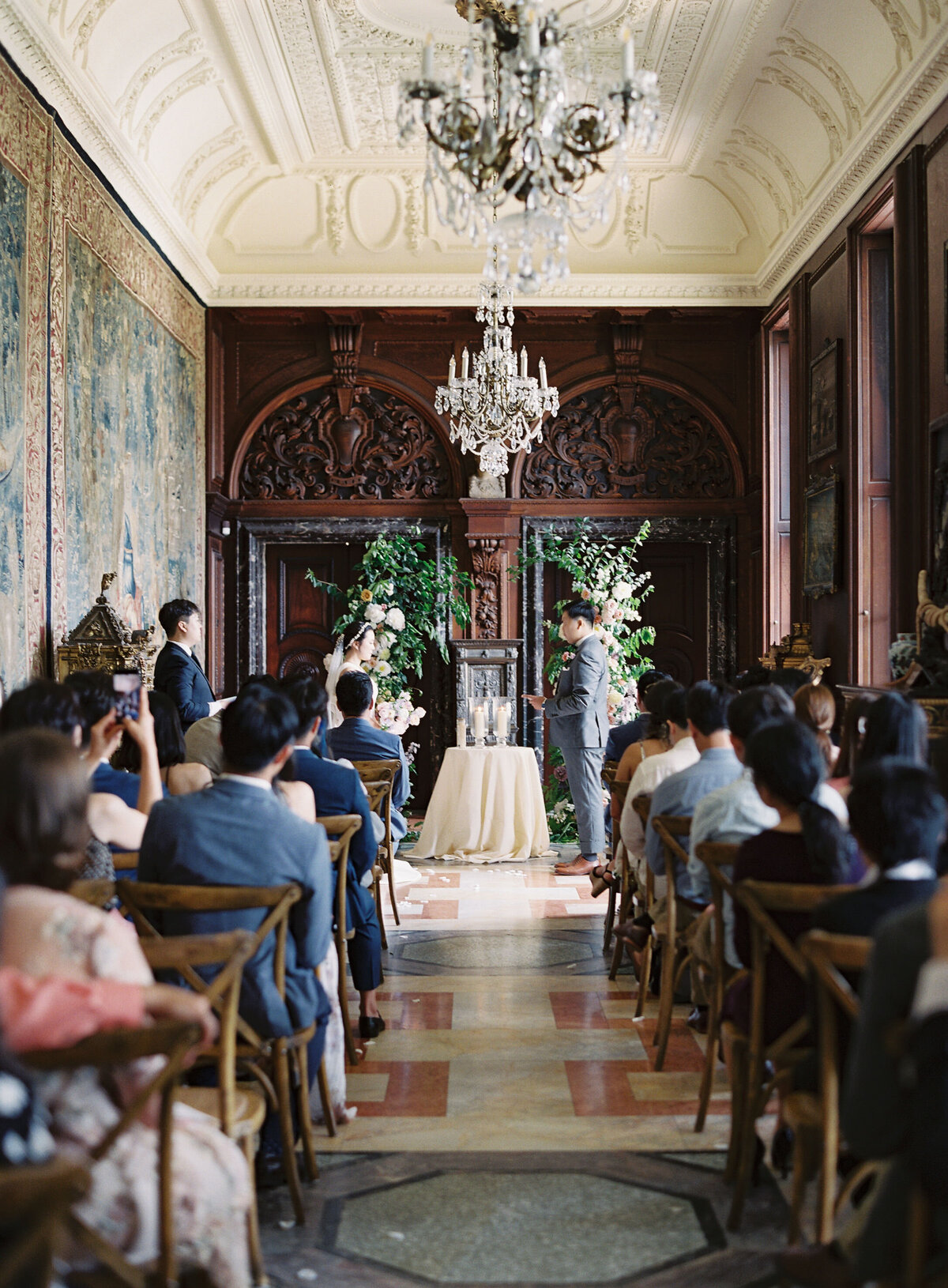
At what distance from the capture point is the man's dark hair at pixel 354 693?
5.88m

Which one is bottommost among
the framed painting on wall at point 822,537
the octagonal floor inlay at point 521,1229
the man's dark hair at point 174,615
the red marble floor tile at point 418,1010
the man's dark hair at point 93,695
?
the red marble floor tile at point 418,1010

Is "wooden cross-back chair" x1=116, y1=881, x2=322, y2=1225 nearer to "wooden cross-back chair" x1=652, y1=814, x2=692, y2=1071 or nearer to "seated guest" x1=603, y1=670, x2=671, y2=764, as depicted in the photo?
"wooden cross-back chair" x1=652, y1=814, x2=692, y2=1071

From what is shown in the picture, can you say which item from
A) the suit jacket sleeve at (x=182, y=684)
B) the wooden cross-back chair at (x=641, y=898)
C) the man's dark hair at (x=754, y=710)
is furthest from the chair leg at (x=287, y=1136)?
the suit jacket sleeve at (x=182, y=684)

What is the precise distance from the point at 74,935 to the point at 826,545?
266 inches

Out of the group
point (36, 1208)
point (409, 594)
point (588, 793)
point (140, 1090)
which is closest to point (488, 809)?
point (588, 793)

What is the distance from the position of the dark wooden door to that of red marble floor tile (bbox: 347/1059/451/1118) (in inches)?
271

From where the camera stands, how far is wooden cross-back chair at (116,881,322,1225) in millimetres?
2689

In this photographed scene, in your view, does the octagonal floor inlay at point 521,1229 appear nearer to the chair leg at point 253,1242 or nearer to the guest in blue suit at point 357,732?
the chair leg at point 253,1242

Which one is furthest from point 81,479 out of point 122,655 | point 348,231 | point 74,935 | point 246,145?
point 74,935

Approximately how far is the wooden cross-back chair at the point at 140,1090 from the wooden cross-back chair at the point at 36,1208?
0.67 ft

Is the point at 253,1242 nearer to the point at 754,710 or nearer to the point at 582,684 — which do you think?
the point at 754,710

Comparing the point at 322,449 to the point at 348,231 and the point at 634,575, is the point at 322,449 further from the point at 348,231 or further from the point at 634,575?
the point at 634,575

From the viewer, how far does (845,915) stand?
2.36m

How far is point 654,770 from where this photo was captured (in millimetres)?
4953
